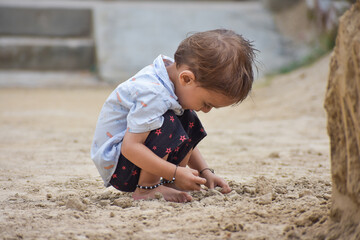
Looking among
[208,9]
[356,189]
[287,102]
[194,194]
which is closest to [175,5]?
[208,9]

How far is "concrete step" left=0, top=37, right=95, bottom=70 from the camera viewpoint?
8250 millimetres

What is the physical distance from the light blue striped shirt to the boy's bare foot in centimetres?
15

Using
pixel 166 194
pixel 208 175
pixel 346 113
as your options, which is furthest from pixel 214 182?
pixel 346 113

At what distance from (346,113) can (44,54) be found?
7.46 m

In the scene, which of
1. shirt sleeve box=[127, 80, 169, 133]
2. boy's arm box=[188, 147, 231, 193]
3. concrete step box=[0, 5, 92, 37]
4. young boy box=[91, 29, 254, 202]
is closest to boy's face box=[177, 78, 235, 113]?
young boy box=[91, 29, 254, 202]

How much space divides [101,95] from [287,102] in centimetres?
279

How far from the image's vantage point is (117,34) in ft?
28.5

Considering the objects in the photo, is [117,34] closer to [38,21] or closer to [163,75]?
[38,21]

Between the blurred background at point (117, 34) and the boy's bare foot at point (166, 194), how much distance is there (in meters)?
5.71

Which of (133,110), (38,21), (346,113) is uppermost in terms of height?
(346,113)

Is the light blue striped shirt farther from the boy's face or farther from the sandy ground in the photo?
the sandy ground

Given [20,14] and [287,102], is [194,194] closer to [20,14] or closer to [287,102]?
[287,102]

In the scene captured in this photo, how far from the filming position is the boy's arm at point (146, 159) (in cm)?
198

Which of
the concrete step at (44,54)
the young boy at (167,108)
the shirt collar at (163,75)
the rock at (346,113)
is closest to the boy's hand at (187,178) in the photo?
the young boy at (167,108)
